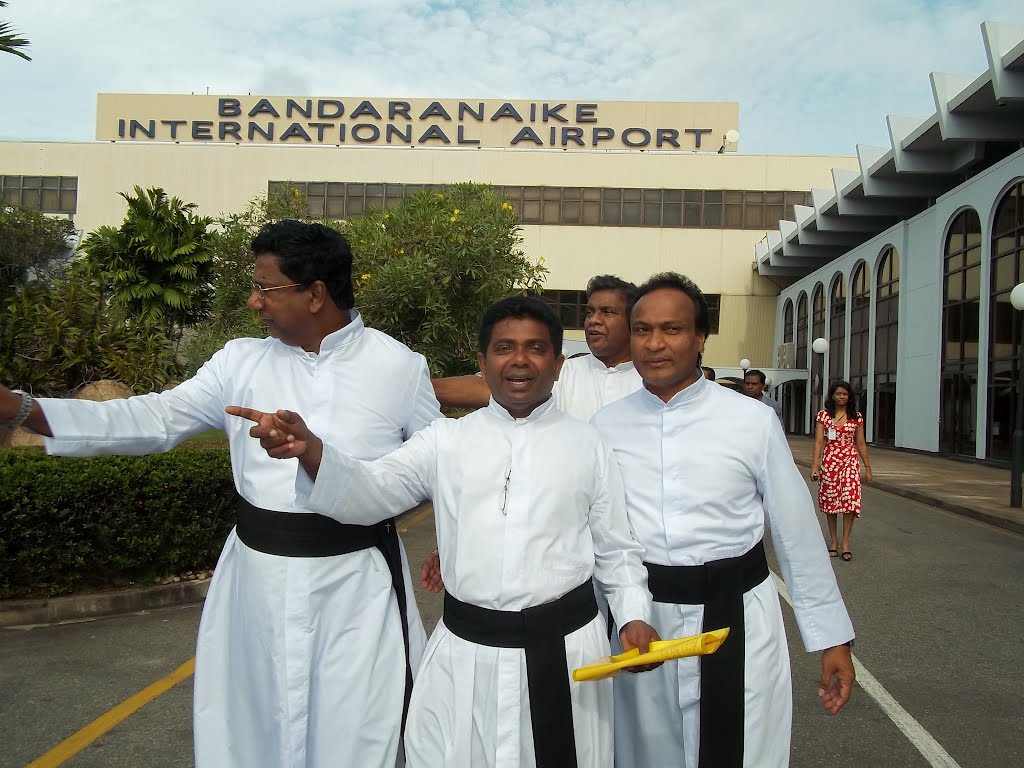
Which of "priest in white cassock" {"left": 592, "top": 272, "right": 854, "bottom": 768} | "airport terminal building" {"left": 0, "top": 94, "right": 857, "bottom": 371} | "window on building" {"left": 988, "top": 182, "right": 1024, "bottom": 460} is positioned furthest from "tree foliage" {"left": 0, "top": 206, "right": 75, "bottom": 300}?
"priest in white cassock" {"left": 592, "top": 272, "right": 854, "bottom": 768}

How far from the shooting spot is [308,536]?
8.89 feet

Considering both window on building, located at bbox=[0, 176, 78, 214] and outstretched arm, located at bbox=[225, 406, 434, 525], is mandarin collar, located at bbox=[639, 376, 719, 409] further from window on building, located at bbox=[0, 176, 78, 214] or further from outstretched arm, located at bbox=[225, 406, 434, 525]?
window on building, located at bbox=[0, 176, 78, 214]

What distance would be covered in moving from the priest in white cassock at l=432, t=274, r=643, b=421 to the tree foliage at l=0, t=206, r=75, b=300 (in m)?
32.6

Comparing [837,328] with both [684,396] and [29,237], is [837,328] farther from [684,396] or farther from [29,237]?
[684,396]

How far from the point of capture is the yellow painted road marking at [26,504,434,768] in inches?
146

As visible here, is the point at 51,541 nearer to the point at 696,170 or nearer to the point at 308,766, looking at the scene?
the point at 308,766

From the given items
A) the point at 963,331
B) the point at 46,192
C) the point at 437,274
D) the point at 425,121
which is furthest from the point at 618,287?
the point at 46,192

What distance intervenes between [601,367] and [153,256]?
1503 cm

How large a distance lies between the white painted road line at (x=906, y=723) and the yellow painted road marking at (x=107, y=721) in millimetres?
3012

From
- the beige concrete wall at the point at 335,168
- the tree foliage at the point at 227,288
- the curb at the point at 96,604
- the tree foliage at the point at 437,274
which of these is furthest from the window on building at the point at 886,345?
the curb at the point at 96,604

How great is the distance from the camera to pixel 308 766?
2.71m

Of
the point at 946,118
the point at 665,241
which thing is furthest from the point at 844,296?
the point at 946,118

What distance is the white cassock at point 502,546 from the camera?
2.36 meters

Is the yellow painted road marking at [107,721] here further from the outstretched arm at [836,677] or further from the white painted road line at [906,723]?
the white painted road line at [906,723]
